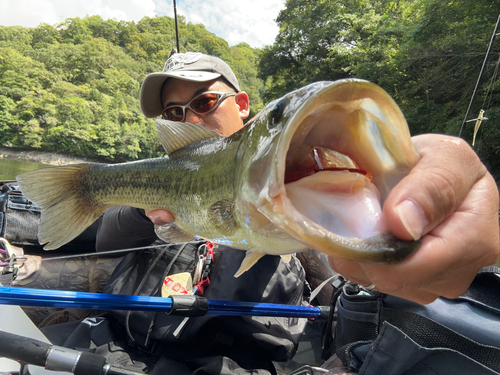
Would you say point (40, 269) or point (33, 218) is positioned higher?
point (33, 218)

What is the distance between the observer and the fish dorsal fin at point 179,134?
62.8 inches

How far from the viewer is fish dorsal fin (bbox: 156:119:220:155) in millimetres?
1596

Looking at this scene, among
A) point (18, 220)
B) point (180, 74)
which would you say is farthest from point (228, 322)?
point (18, 220)

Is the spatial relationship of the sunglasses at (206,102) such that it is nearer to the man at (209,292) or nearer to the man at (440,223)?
the man at (209,292)

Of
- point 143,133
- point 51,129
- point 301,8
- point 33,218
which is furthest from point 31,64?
point 33,218

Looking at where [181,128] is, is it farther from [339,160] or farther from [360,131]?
[360,131]

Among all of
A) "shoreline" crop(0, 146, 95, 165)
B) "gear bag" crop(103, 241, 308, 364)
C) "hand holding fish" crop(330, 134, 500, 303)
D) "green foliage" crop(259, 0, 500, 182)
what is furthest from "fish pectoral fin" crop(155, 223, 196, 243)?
"shoreline" crop(0, 146, 95, 165)

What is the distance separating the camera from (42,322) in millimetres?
2734

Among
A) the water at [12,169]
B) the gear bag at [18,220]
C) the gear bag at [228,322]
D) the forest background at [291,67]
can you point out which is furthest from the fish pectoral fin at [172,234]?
the water at [12,169]

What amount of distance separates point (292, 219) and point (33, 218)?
3844 millimetres

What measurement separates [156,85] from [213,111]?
68 cm

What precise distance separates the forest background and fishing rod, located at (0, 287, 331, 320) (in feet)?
18.3

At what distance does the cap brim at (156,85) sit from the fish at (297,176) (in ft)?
3.70

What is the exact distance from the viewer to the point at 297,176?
3.19 feet
